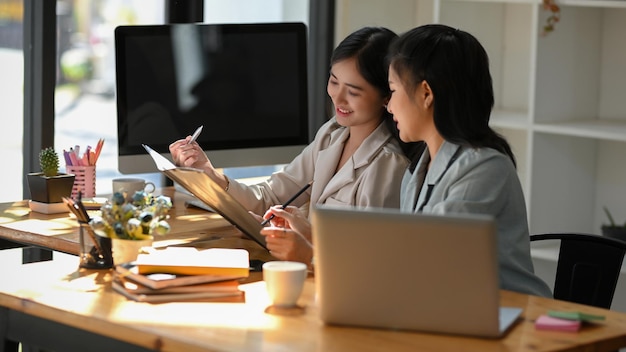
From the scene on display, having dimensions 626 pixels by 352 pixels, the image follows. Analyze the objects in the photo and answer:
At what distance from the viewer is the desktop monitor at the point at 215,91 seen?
10.5ft

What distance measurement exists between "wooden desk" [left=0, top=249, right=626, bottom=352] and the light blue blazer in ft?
0.54

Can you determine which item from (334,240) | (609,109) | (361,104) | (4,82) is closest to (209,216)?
(361,104)

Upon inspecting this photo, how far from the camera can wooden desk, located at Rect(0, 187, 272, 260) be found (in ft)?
8.74

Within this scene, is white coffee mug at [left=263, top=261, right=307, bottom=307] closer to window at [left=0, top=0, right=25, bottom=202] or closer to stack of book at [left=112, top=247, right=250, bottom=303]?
stack of book at [left=112, top=247, right=250, bottom=303]

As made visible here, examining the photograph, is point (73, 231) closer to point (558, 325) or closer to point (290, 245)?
point (290, 245)

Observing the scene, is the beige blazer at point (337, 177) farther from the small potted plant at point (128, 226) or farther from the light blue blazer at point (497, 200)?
the small potted plant at point (128, 226)

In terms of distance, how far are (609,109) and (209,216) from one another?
1784 millimetres

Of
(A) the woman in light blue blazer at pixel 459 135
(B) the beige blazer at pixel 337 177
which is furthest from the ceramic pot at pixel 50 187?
(A) the woman in light blue blazer at pixel 459 135

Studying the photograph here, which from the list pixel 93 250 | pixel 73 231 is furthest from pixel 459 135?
pixel 73 231

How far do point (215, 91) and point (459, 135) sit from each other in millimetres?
1161

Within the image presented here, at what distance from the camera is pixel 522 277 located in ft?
7.73

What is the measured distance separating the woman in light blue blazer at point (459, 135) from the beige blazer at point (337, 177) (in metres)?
0.31

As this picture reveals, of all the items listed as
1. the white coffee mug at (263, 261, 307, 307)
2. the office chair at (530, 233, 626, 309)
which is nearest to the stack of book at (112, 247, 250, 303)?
the white coffee mug at (263, 261, 307, 307)

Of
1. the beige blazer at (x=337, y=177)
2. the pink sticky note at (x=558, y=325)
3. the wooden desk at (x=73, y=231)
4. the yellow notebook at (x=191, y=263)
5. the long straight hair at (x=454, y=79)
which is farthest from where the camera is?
the beige blazer at (x=337, y=177)
